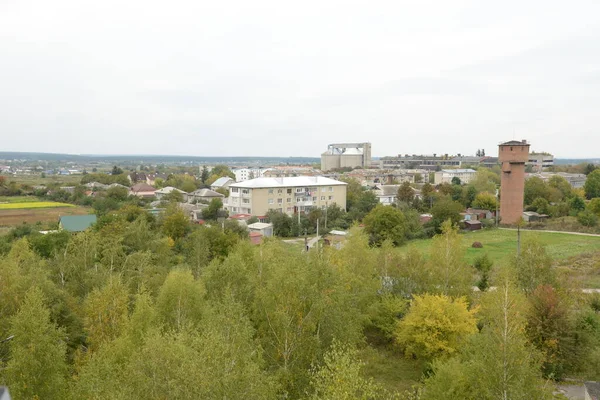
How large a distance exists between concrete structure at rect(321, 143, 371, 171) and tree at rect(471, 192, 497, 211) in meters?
65.7

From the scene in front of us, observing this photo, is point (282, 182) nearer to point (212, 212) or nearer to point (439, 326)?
point (212, 212)

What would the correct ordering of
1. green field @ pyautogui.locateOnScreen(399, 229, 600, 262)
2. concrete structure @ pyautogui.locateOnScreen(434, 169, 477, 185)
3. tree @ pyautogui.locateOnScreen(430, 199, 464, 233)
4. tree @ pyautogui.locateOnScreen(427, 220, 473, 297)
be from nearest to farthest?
tree @ pyautogui.locateOnScreen(427, 220, 473, 297) < green field @ pyautogui.locateOnScreen(399, 229, 600, 262) < tree @ pyautogui.locateOnScreen(430, 199, 464, 233) < concrete structure @ pyautogui.locateOnScreen(434, 169, 477, 185)

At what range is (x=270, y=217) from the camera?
39.8m

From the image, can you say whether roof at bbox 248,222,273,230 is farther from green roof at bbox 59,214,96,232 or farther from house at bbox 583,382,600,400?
house at bbox 583,382,600,400

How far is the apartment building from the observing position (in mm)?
43875

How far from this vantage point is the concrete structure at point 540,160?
10510cm

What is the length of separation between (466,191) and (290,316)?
45.5m

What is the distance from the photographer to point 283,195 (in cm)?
4572

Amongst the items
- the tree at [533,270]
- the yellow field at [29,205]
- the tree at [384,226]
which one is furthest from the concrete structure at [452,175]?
the tree at [533,270]

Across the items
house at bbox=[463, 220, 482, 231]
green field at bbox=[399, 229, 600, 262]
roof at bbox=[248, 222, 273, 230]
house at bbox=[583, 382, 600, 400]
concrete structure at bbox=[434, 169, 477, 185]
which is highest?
concrete structure at bbox=[434, 169, 477, 185]

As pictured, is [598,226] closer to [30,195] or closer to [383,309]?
[383,309]

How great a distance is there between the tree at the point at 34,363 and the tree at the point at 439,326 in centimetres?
978

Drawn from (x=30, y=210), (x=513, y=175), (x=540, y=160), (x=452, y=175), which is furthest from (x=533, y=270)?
(x=540, y=160)

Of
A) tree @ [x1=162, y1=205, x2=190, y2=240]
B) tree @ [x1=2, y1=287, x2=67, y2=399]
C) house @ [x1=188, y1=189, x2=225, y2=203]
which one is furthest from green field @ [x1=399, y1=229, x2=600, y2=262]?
house @ [x1=188, y1=189, x2=225, y2=203]
